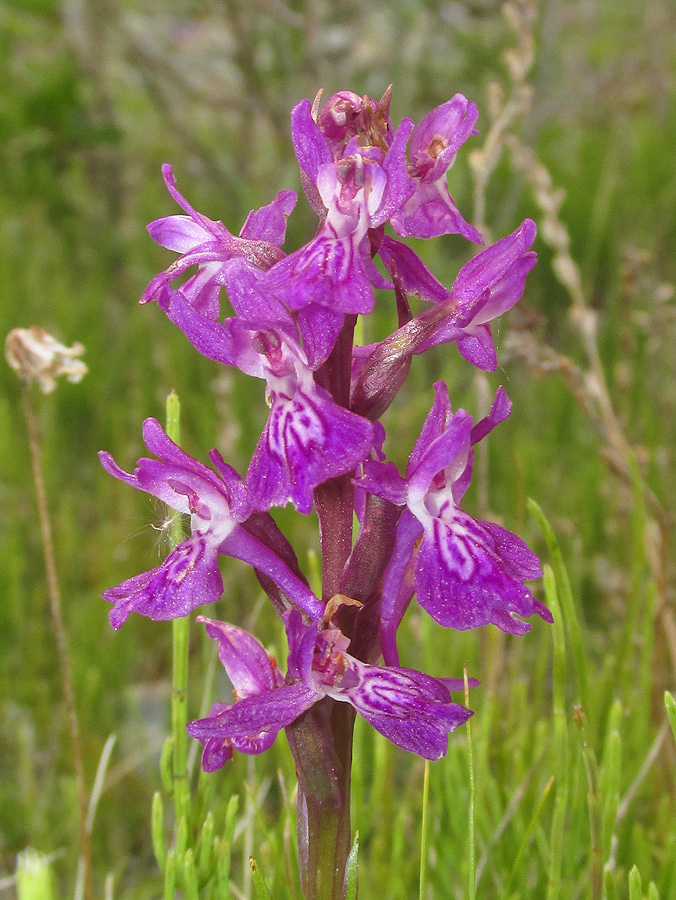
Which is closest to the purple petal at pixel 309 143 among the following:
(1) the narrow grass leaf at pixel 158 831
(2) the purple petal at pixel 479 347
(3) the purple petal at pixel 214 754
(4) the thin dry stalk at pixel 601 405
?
(2) the purple petal at pixel 479 347

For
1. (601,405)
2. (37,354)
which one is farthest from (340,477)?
(601,405)

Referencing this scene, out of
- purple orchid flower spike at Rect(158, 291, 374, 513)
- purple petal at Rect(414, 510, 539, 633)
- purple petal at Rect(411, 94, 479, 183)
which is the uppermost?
purple petal at Rect(411, 94, 479, 183)

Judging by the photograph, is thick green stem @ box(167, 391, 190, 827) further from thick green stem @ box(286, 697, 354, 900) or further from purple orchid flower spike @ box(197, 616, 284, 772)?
thick green stem @ box(286, 697, 354, 900)

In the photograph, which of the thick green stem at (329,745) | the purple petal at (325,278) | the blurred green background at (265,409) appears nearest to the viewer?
the purple petal at (325,278)

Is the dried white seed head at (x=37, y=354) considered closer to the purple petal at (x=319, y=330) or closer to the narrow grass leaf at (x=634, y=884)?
the purple petal at (x=319, y=330)

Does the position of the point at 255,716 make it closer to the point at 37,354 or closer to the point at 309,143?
the point at 309,143

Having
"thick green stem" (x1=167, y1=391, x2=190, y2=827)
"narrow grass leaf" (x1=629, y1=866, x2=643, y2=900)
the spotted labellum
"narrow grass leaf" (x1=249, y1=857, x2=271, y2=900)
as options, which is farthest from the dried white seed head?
"narrow grass leaf" (x1=629, y1=866, x2=643, y2=900)
